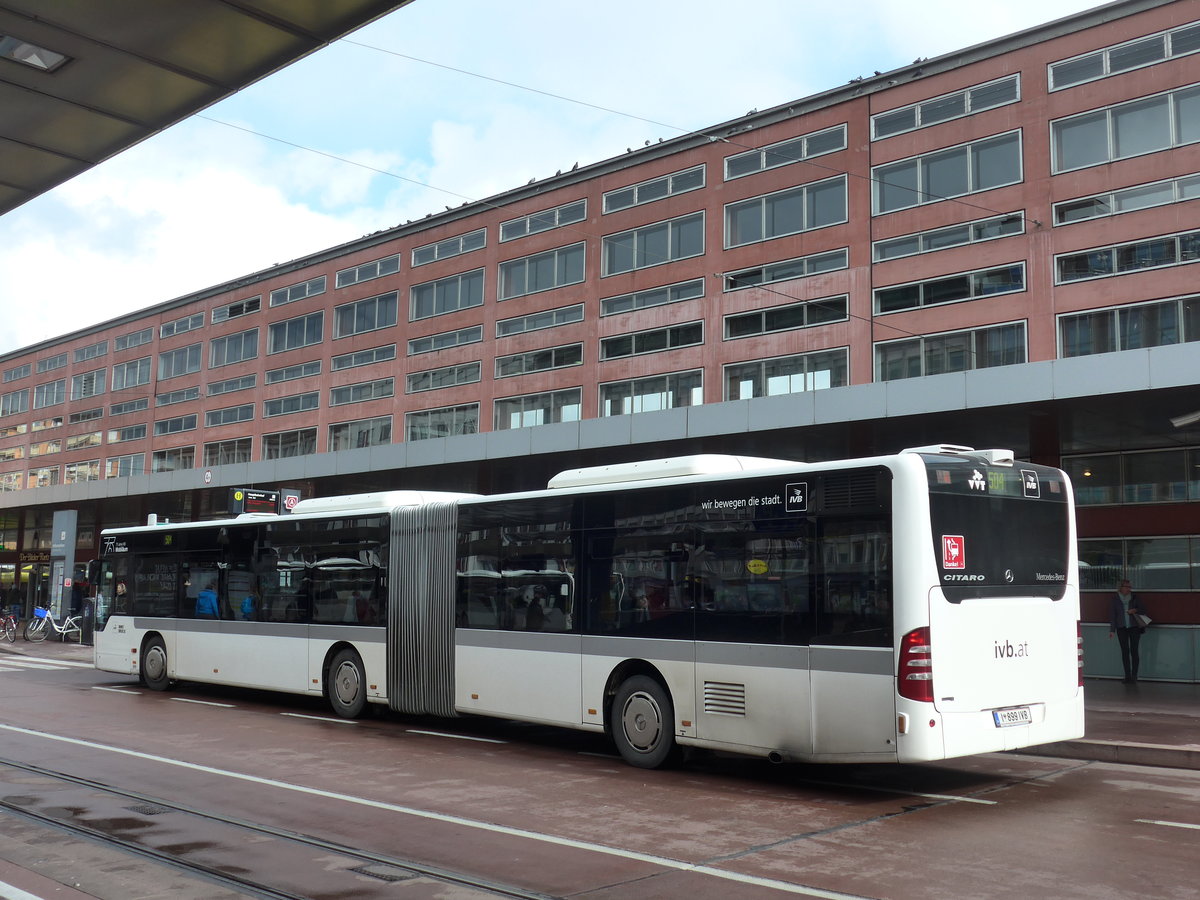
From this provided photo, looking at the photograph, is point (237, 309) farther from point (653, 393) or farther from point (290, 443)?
point (653, 393)

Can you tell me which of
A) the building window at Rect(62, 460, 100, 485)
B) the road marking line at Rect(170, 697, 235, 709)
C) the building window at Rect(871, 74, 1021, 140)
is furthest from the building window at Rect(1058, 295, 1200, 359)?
the building window at Rect(62, 460, 100, 485)

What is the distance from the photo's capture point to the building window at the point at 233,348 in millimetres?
50031

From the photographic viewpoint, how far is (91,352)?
63.1 meters

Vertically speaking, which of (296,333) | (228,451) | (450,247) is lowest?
(228,451)

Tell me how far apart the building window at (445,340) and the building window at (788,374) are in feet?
36.7

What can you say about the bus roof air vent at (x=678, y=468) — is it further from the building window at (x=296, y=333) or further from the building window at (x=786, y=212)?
the building window at (x=296, y=333)

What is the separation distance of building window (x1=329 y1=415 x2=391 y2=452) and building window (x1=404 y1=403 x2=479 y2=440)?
124cm

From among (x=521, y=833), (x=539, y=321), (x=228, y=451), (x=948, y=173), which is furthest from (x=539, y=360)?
(x=521, y=833)

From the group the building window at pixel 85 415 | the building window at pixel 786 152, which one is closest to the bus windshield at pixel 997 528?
the building window at pixel 786 152

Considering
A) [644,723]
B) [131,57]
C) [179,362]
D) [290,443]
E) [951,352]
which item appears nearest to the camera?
[131,57]

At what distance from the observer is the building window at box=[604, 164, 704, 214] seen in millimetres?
32938

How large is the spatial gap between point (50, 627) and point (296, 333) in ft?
51.1

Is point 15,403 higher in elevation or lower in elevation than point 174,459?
higher

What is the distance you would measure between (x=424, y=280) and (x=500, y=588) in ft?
95.0
